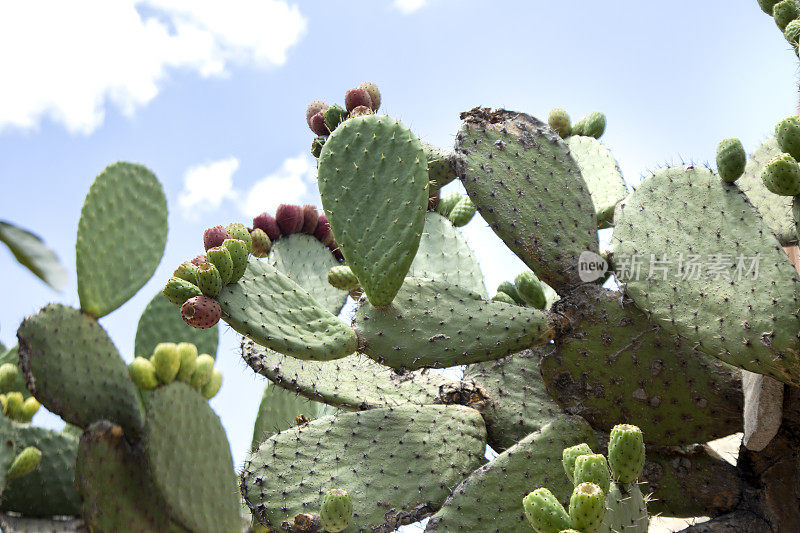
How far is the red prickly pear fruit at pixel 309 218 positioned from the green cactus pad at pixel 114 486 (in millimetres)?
983

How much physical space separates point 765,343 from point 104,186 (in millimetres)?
2114

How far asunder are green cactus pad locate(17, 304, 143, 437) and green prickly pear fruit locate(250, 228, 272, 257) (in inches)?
24.1

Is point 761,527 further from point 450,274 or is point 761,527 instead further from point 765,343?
point 450,274

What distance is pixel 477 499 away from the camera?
1.84m

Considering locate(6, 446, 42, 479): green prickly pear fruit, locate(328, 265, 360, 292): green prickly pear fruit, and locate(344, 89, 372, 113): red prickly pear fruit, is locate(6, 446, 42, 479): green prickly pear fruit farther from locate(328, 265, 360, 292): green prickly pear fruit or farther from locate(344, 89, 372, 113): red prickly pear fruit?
locate(344, 89, 372, 113): red prickly pear fruit

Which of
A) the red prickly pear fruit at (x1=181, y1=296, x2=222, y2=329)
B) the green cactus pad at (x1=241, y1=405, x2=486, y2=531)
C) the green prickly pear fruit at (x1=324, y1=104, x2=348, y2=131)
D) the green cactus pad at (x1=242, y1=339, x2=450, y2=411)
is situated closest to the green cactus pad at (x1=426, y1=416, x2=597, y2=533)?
the green cactus pad at (x1=241, y1=405, x2=486, y2=531)

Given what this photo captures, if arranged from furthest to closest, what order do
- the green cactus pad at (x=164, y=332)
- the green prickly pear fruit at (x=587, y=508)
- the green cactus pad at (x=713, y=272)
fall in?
the green cactus pad at (x=164, y=332)
the green cactus pad at (x=713, y=272)
the green prickly pear fruit at (x=587, y=508)

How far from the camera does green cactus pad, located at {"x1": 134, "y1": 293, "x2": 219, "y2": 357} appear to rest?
2824mm

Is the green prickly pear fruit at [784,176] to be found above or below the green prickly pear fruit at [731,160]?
below

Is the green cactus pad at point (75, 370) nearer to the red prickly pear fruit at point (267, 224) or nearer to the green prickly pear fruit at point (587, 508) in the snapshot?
the red prickly pear fruit at point (267, 224)

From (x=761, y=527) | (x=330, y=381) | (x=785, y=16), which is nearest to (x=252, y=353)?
(x=330, y=381)

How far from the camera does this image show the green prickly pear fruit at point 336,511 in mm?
1739

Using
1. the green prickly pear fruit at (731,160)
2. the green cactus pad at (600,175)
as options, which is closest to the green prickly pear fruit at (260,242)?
the green cactus pad at (600,175)

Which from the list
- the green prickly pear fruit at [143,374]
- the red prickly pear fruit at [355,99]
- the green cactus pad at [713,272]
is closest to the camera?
the green cactus pad at [713,272]
